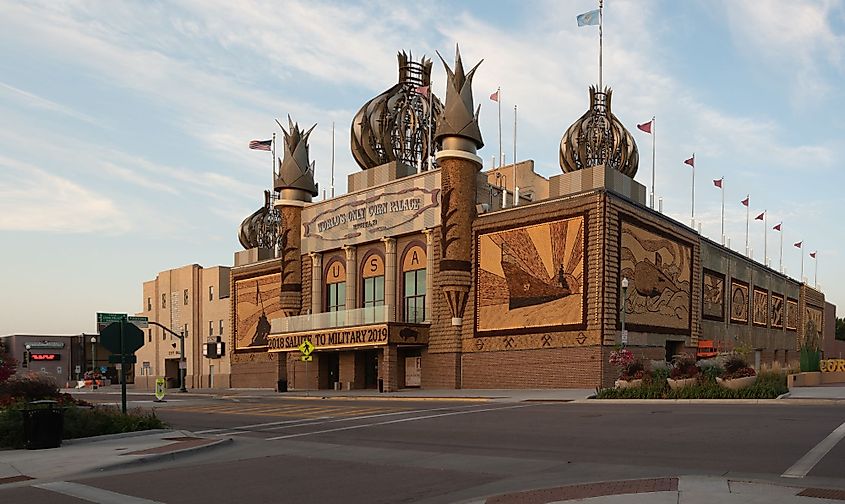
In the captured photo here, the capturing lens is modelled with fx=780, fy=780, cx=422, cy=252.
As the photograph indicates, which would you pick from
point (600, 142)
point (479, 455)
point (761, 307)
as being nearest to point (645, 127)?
point (600, 142)

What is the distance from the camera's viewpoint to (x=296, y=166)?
5938 cm

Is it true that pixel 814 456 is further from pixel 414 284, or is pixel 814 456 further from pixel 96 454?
pixel 414 284

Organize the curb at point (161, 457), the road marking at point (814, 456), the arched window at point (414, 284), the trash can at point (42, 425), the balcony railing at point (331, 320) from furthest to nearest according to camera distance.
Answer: the arched window at point (414, 284)
the balcony railing at point (331, 320)
the trash can at point (42, 425)
the curb at point (161, 457)
the road marking at point (814, 456)

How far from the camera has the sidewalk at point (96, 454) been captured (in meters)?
14.0

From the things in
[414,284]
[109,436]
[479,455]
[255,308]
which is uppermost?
[414,284]

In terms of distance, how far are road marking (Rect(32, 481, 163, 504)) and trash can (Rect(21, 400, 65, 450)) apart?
4.87 meters

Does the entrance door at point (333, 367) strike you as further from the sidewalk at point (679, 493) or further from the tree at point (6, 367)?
the sidewalk at point (679, 493)

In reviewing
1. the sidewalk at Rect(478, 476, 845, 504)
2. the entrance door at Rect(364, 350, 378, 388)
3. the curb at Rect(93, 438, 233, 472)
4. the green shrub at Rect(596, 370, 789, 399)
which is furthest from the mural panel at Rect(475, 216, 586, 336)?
the sidewalk at Rect(478, 476, 845, 504)

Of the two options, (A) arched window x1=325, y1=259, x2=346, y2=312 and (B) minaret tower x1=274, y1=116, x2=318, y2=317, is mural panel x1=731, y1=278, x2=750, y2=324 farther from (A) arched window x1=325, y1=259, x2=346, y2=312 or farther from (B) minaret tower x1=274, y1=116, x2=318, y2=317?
(B) minaret tower x1=274, y1=116, x2=318, y2=317

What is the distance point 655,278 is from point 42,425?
36.2 m

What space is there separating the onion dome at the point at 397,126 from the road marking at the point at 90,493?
42640 millimetres

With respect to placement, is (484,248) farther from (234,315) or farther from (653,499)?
(653,499)

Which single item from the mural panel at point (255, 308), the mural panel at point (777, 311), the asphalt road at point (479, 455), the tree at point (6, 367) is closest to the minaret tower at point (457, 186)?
the mural panel at point (255, 308)

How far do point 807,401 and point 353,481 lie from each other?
1774 centimetres
